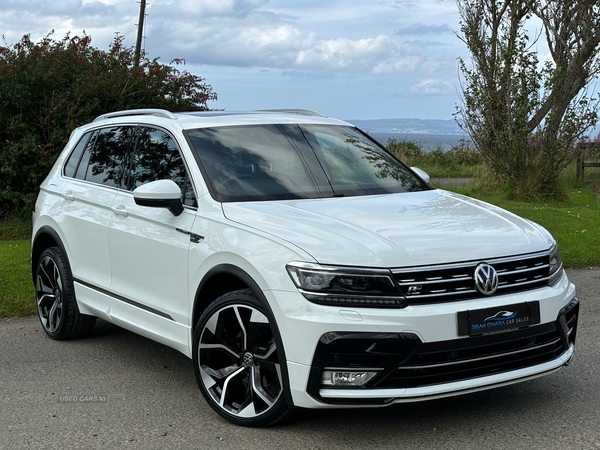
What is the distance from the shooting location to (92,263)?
6004 mm

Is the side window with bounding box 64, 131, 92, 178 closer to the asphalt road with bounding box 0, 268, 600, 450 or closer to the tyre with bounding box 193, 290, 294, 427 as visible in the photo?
the asphalt road with bounding box 0, 268, 600, 450

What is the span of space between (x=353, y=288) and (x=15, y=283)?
218 inches

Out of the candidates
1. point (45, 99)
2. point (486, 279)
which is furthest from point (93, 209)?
point (45, 99)

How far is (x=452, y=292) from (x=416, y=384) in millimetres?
489

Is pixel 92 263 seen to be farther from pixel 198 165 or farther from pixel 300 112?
pixel 300 112

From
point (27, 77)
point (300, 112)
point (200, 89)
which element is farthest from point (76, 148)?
point (200, 89)

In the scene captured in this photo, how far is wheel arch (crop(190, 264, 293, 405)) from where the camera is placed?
4.18m

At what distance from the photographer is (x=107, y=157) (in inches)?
247

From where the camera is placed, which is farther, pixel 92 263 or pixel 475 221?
pixel 92 263

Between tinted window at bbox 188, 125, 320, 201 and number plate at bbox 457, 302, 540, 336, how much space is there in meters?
1.47

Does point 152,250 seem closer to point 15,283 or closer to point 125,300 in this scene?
point 125,300

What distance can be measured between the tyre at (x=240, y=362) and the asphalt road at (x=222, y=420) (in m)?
0.13

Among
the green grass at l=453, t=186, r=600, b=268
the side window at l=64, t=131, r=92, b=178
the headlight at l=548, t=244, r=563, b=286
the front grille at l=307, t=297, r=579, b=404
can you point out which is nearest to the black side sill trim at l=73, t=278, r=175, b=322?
the side window at l=64, t=131, r=92, b=178

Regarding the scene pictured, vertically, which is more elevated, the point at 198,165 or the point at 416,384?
the point at 198,165
